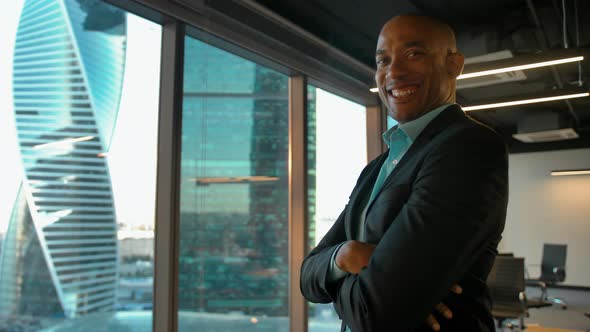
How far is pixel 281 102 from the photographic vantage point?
15.4 ft

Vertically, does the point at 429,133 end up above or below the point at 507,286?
above

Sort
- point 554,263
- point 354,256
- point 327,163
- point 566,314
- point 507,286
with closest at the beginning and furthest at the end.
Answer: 1. point 354,256
2. point 327,163
3. point 507,286
4. point 566,314
5. point 554,263

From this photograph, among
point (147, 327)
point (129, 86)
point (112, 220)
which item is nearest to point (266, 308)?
point (147, 327)

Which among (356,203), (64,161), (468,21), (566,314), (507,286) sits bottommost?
(566,314)

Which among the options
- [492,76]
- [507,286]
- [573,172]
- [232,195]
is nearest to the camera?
[232,195]

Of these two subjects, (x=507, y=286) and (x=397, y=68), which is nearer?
(x=397, y=68)

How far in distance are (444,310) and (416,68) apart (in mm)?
505

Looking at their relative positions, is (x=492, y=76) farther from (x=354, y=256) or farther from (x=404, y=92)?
(x=354, y=256)

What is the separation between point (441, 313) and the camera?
2.73 ft

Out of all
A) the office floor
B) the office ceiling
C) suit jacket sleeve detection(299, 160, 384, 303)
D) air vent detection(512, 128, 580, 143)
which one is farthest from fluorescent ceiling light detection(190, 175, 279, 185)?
air vent detection(512, 128, 580, 143)

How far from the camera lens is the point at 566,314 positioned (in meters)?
8.10

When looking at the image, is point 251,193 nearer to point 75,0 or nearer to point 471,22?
point 75,0

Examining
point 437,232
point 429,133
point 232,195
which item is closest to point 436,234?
point 437,232

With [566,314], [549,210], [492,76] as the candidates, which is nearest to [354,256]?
[492,76]
